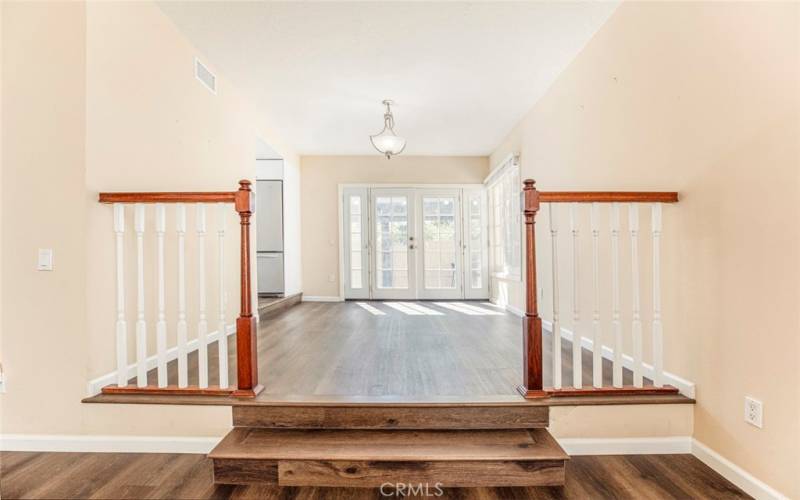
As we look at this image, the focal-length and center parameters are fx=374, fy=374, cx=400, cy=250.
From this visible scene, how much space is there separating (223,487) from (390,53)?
3210 mm

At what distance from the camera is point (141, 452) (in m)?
2.07

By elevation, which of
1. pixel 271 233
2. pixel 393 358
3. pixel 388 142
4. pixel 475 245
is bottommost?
pixel 393 358

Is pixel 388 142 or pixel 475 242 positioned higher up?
pixel 388 142

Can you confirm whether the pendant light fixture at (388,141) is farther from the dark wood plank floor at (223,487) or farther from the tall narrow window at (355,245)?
the dark wood plank floor at (223,487)

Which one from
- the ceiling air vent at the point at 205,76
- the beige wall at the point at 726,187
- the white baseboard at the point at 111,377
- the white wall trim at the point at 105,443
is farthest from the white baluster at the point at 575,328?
the ceiling air vent at the point at 205,76

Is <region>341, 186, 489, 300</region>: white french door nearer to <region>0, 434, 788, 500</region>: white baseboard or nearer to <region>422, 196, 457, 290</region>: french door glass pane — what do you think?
<region>422, 196, 457, 290</region>: french door glass pane

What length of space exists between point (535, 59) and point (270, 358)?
3.35 metres

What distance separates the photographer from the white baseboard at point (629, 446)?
6.61ft

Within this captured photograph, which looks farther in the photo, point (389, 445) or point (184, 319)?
point (184, 319)

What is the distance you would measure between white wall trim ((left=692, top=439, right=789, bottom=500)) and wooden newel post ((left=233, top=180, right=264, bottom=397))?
2399mm

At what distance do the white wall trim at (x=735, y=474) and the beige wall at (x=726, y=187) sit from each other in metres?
0.03

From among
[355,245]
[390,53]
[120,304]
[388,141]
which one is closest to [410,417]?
[120,304]

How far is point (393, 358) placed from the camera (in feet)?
9.35

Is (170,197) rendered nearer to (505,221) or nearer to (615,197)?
(615,197)
